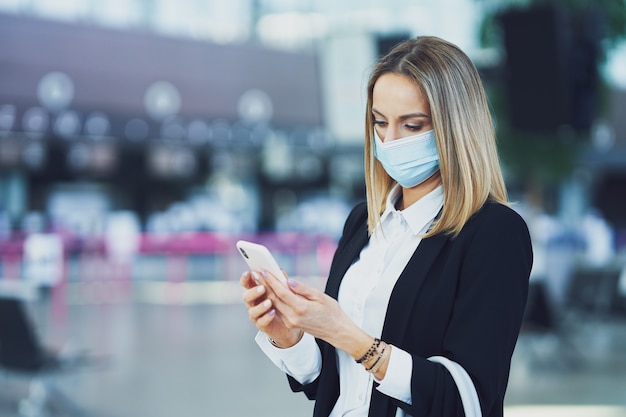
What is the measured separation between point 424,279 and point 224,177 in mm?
20048

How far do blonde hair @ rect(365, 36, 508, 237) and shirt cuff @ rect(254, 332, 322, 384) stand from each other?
418mm

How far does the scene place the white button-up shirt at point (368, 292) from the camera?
181 centimetres

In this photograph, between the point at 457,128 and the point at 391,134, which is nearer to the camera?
the point at 457,128

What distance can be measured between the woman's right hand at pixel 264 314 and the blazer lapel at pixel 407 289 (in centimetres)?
24

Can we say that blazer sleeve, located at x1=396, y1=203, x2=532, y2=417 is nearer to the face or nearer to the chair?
the face

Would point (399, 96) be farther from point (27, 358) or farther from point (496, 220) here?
point (27, 358)

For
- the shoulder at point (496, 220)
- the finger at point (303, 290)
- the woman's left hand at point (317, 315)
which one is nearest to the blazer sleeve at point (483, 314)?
the shoulder at point (496, 220)

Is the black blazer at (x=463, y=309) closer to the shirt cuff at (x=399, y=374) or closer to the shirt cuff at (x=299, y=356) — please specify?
the shirt cuff at (x=399, y=374)

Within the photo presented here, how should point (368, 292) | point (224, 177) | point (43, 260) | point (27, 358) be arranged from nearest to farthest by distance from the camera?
point (368, 292) → point (27, 358) → point (43, 260) → point (224, 177)

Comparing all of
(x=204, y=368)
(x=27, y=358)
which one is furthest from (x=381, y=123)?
(x=204, y=368)

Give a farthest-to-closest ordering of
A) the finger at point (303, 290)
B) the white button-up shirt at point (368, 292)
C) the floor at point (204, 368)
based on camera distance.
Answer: the floor at point (204, 368), the white button-up shirt at point (368, 292), the finger at point (303, 290)

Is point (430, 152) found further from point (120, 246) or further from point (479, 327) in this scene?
point (120, 246)

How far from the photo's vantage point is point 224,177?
70.7 feet

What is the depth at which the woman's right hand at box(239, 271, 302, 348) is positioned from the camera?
1.72 metres
